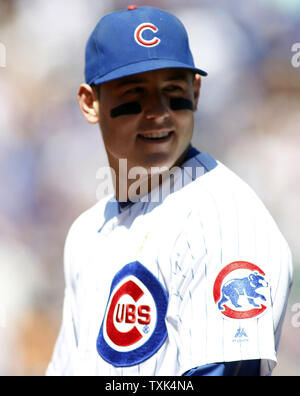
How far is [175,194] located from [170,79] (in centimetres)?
25

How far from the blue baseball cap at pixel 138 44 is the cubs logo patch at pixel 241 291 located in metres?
0.47

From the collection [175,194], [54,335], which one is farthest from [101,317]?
[54,335]

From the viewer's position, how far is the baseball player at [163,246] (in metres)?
1.03

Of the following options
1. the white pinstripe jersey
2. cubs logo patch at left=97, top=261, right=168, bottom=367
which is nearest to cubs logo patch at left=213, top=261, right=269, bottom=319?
the white pinstripe jersey

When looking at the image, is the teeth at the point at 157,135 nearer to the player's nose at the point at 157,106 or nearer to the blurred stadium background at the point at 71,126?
the player's nose at the point at 157,106

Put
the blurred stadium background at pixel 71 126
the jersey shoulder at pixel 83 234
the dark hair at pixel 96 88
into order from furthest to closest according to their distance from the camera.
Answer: the blurred stadium background at pixel 71 126 < the jersey shoulder at pixel 83 234 < the dark hair at pixel 96 88

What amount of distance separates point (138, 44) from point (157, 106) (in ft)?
0.49

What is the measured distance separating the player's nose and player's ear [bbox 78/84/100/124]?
8.2 inches

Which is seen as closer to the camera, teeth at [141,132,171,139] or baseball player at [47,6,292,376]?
baseball player at [47,6,292,376]

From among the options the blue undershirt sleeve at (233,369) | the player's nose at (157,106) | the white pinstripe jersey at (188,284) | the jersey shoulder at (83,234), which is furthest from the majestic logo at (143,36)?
the blue undershirt sleeve at (233,369)

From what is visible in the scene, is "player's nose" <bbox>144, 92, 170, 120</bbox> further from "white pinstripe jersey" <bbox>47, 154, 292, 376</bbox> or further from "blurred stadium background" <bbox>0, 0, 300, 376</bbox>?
"blurred stadium background" <bbox>0, 0, 300, 376</bbox>

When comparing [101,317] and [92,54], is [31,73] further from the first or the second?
[101,317]

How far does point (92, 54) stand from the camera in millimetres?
1372

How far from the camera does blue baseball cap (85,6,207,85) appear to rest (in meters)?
1.26
